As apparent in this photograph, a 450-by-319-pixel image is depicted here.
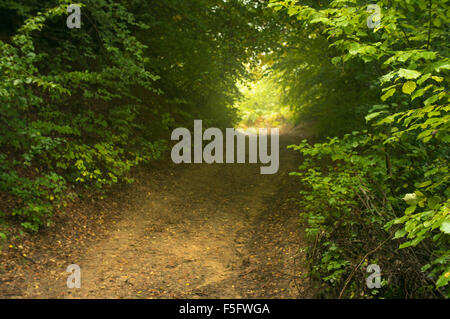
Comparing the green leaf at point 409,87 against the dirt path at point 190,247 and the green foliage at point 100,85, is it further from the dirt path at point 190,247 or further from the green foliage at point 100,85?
the green foliage at point 100,85

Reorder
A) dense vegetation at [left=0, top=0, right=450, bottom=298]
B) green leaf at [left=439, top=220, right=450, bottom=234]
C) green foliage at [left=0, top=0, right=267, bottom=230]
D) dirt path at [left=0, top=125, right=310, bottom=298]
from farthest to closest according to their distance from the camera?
1. green foliage at [left=0, top=0, right=267, bottom=230]
2. dirt path at [left=0, top=125, right=310, bottom=298]
3. dense vegetation at [left=0, top=0, right=450, bottom=298]
4. green leaf at [left=439, top=220, right=450, bottom=234]

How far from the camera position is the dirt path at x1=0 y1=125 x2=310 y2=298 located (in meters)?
4.65

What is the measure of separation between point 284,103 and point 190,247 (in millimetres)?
9494

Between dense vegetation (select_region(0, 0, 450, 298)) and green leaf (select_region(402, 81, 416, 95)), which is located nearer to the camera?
green leaf (select_region(402, 81, 416, 95))

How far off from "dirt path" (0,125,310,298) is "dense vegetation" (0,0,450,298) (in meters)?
0.62

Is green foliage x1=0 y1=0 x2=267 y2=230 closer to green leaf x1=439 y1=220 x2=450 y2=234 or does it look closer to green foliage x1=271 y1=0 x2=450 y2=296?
green foliage x1=271 y1=0 x2=450 y2=296

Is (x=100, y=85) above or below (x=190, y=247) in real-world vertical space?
above

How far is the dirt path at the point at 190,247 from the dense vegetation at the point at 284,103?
0.62 metres

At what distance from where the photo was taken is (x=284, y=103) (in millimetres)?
14219

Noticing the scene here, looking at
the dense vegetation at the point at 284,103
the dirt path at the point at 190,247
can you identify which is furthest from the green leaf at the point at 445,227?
the dirt path at the point at 190,247

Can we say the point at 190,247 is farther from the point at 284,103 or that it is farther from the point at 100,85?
the point at 284,103

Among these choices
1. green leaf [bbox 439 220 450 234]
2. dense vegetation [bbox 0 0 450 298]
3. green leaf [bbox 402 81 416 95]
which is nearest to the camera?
green leaf [bbox 439 220 450 234]

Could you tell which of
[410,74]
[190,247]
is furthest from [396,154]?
[190,247]

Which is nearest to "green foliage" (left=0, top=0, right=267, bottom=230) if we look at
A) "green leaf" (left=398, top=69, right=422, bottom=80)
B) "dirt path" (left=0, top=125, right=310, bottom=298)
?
"dirt path" (left=0, top=125, right=310, bottom=298)
